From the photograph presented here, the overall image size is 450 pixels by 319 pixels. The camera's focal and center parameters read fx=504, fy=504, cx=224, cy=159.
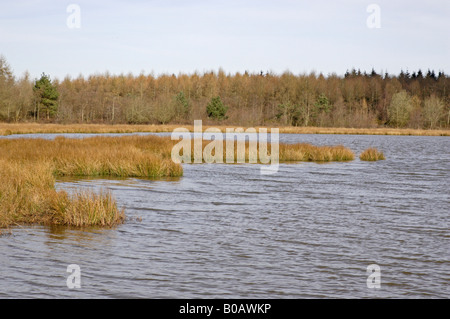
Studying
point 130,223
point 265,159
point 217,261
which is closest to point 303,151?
point 265,159

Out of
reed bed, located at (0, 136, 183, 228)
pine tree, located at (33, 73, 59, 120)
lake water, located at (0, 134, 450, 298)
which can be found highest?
pine tree, located at (33, 73, 59, 120)

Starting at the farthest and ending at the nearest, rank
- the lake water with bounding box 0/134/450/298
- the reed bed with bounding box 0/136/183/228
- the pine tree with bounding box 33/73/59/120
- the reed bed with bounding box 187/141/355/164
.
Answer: the pine tree with bounding box 33/73/59/120, the reed bed with bounding box 187/141/355/164, the reed bed with bounding box 0/136/183/228, the lake water with bounding box 0/134/450/298

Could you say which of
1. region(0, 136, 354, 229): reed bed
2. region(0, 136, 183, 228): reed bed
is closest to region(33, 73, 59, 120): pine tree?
region(0, 136, 354, 229): reed bed

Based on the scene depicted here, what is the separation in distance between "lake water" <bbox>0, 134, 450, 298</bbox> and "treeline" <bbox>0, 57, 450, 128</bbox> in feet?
178

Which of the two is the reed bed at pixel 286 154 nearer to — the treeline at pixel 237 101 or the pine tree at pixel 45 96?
the treeline at pixel 237 101

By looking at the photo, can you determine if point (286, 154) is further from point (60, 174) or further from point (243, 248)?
point (243, 248)

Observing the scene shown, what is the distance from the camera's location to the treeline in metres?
74.2

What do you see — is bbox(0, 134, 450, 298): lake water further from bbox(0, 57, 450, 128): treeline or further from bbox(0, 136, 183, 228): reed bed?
bbox(0, 57, 450, 128): treeline

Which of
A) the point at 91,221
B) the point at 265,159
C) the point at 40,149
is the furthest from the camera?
the point at 265,159

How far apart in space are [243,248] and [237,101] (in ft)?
328

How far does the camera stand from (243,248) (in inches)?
380

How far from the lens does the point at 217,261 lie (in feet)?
28.6
